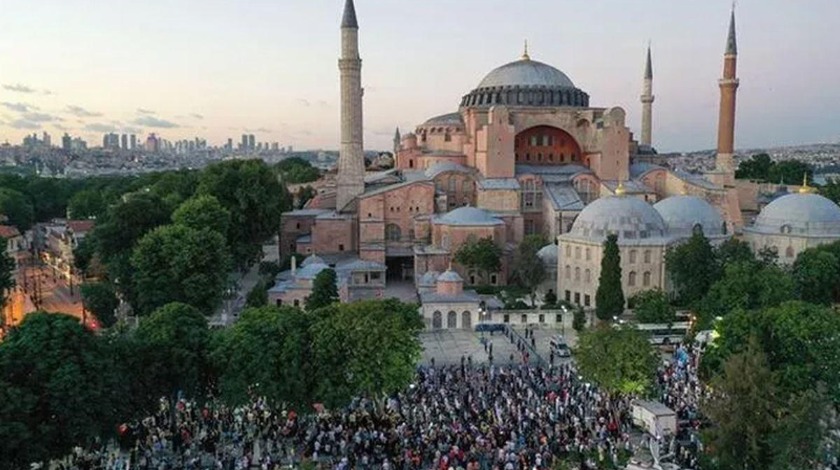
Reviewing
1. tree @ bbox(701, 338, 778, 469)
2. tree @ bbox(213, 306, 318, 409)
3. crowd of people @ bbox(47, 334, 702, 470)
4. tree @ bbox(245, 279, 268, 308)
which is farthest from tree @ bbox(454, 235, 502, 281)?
tree @ bbox(701, 338, 778, 469)

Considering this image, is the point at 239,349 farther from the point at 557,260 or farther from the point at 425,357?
the point at 557,260

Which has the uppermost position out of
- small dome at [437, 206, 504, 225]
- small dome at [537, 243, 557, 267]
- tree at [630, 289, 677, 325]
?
small dome at [437, 206, 504, 225]

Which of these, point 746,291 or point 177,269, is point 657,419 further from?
point 177,269

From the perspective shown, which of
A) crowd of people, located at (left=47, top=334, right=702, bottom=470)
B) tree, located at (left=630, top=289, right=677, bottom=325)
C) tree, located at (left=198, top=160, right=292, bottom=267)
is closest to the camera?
crowd of people, located at (left=47, top=334, right=702, bottom=470)

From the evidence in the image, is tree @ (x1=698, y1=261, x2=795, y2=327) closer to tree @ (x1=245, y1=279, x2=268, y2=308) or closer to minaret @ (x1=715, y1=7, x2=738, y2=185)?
tree @ (x1=245, y1=279, x2=268, y2=308)

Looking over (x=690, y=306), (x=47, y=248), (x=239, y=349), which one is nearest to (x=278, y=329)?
(x=239, y=349)

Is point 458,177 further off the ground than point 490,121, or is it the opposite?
point 490,121

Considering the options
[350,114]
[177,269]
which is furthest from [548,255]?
[177,269]
